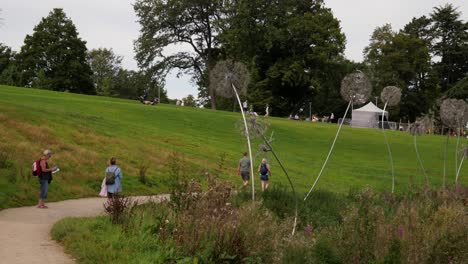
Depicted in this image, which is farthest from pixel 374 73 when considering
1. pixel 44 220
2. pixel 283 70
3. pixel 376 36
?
pixel 44 220

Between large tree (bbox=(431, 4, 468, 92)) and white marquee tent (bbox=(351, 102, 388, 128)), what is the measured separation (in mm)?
20311

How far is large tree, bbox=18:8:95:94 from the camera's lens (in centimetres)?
8338

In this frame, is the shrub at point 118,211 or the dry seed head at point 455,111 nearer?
the shrub at point 118,211

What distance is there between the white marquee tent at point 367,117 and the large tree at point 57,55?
41448 mm

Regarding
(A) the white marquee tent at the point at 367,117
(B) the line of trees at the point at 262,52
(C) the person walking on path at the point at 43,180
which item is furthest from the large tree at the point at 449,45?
(C) the person walking on path at the point at 43,180

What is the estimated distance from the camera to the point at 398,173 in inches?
1193

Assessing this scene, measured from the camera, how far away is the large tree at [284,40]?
64250 millimetres

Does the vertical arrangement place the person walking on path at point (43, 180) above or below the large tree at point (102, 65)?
below

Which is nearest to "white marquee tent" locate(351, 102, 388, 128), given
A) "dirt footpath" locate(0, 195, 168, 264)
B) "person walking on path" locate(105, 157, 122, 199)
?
"dirt footpath" locate(0, 195, 168, 264)

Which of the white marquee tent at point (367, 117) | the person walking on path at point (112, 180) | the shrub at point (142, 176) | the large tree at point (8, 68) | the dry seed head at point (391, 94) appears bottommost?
the shrub at point (142, 176)

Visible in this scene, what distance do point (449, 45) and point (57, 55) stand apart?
63.4 m

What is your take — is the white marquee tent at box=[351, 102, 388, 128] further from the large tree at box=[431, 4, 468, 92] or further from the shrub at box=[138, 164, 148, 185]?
the shrub at box=[138, 164, 148, 185]

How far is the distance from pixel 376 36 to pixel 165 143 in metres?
77.3

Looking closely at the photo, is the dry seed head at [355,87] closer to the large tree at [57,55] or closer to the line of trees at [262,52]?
the line of trees at [262,52]
